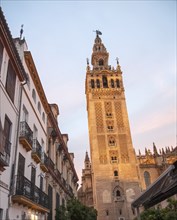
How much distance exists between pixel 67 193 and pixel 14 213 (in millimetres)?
14664

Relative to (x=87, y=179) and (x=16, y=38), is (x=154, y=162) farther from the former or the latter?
(x=16, y=38)

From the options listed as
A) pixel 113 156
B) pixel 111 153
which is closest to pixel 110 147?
pixel 111 153

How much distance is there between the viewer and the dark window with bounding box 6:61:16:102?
32.0 ft

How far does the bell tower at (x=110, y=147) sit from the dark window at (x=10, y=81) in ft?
106

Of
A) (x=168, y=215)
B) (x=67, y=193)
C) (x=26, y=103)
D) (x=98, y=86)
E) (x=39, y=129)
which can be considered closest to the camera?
(x=168, y=215)

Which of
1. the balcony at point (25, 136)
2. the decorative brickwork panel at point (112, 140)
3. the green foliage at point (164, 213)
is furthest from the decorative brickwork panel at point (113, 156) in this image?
the green foliage at point (164, 213)

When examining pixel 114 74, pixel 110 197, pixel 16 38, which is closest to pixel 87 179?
pixel 110 197

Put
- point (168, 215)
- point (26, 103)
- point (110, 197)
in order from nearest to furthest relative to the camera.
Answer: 1. point (168, 215)
2. point (26, 103)
3. point (110, 197)

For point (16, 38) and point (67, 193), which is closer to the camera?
point (16, 38)

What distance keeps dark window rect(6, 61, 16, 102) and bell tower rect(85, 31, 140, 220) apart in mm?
32302

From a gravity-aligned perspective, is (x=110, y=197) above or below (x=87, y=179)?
below

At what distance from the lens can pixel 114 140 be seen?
43406 millimetres

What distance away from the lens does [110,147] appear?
42.8m

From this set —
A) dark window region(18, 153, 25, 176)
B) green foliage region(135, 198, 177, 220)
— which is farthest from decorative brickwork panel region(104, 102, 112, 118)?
green foliage region(135, 198, 177, 220)
